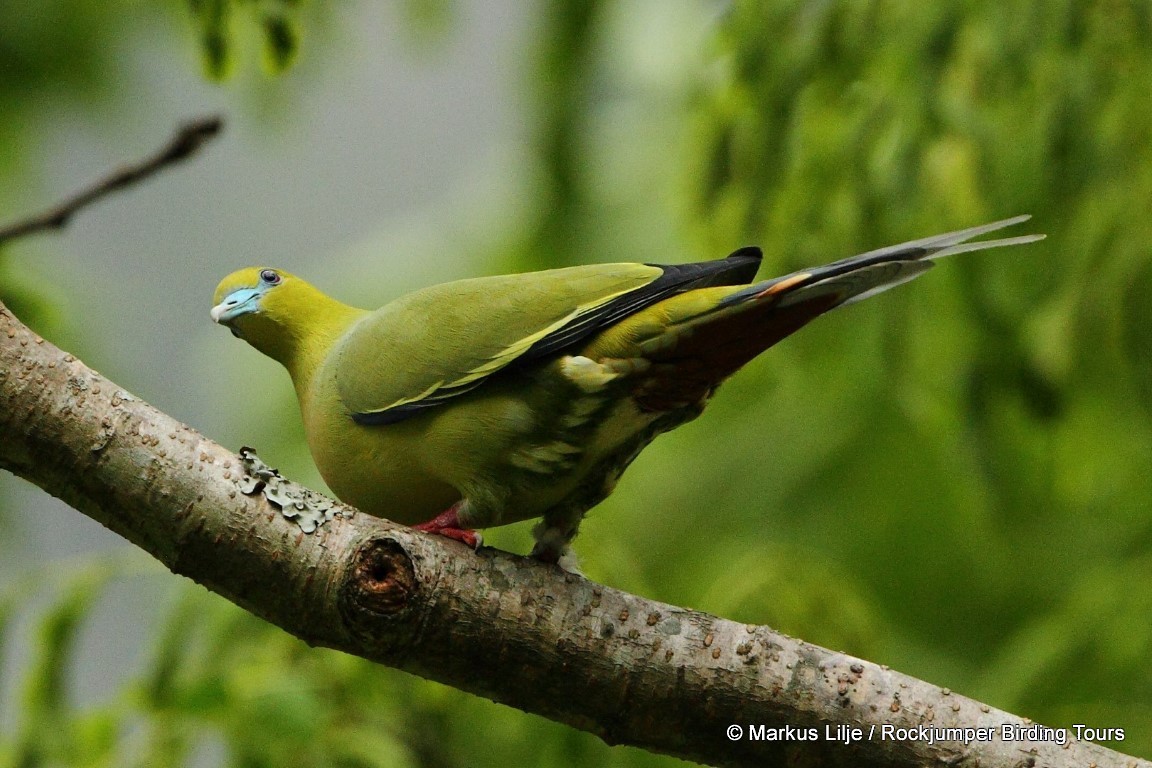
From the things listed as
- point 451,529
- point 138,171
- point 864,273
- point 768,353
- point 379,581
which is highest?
point 768,353

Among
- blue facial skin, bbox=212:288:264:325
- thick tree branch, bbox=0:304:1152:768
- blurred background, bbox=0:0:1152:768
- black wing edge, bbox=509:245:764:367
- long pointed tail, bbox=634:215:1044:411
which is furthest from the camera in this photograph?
blurred background, bbox=0:0:1152:768

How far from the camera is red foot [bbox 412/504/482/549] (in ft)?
8.00

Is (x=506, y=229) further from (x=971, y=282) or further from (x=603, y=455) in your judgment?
(x=603, y=455)

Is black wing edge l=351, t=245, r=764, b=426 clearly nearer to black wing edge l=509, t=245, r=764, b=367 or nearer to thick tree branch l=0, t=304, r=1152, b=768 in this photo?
black wing edge l=509, t=245, r=764, b=367

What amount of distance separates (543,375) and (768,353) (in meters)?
2.06

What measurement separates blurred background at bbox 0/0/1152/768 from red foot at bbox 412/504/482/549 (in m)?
0.80

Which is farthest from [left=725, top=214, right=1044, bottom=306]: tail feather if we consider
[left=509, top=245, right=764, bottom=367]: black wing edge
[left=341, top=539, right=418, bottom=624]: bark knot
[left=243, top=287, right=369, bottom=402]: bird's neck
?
[left=243, top=287, right=369, bottom=402]: bird's neck

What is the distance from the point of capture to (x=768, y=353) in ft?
14.3

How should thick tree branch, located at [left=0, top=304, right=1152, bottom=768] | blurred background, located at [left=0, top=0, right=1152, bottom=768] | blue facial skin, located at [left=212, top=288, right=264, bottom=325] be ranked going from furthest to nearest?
blurred background, located at [left=0, top=0, right=1152, bottom=768], blue facial skin, located at [left=212, top=288, right=264, bottom=325], thick tree branch, located at [left=0, top=304, right=1152, bottom=768]

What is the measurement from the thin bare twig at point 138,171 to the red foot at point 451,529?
3.03ft

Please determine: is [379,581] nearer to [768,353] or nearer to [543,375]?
[543,375]

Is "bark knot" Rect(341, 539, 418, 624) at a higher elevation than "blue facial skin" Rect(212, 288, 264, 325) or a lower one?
lower

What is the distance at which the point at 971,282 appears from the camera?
3.57 metres

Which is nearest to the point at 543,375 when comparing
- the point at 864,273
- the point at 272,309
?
the point at 864,273
